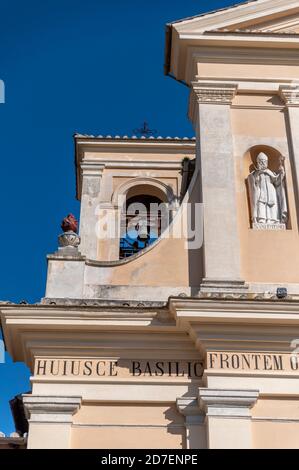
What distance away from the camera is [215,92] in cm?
1256

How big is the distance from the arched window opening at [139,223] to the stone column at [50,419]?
5537 mm

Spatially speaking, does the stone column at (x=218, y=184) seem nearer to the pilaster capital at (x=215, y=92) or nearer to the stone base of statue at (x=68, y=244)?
the pilaster capital at (x=215, y=92)

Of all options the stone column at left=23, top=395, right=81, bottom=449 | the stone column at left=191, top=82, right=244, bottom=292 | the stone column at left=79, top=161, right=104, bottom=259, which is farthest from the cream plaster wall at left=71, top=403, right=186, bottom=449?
the stone column at left=79, top=161, right=104, bottom=259

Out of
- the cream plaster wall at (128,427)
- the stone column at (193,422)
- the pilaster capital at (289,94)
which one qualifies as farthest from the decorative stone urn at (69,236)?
the pilaster capital at (289,94)

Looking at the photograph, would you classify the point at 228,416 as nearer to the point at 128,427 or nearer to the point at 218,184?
the point at 128,427

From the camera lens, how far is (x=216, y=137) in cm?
1216

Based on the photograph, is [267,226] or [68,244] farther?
[267,226]

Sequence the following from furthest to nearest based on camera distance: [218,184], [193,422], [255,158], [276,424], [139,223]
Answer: [139,223], [255,158], [218,184], [193,422], [276,424]

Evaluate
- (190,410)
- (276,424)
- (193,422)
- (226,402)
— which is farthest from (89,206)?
(276,424)

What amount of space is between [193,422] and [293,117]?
16.6 feet

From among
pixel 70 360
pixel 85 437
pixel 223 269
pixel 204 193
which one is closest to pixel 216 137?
pixel 204 193

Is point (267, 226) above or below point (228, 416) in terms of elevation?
above

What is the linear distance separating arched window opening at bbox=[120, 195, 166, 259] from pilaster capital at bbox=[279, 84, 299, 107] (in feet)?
13.3
